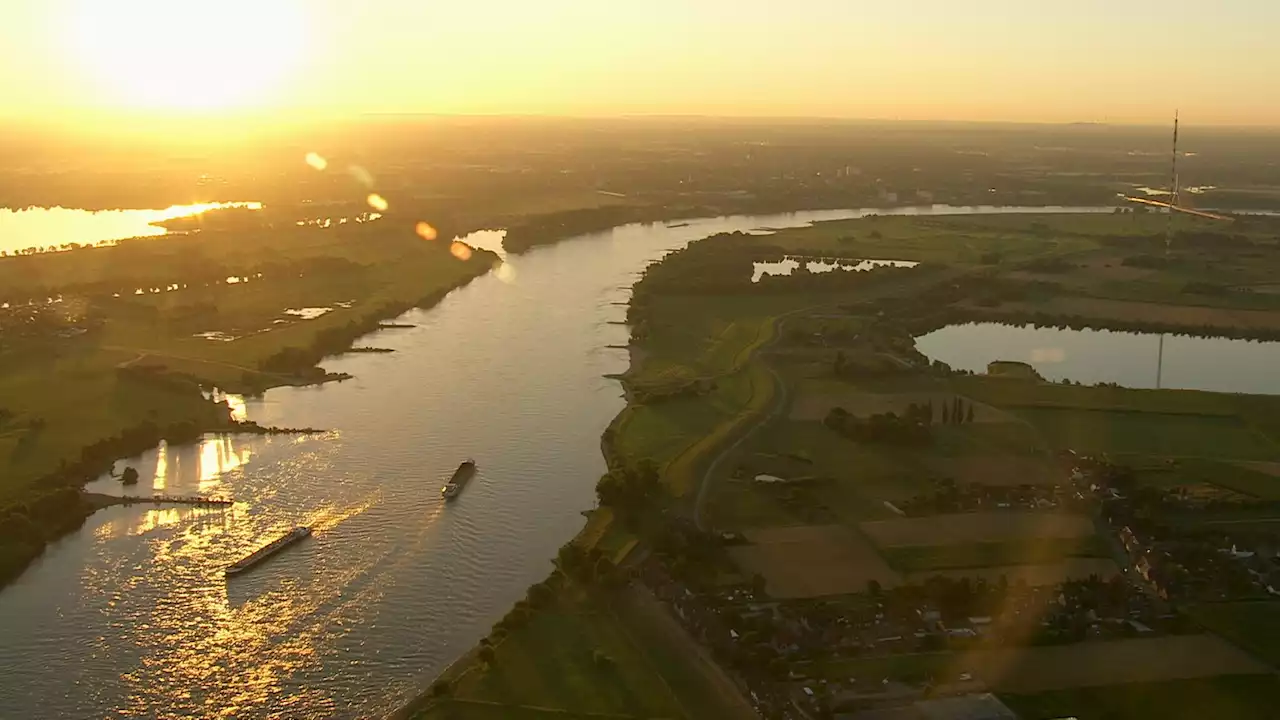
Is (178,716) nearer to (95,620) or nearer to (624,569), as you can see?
(95,620)

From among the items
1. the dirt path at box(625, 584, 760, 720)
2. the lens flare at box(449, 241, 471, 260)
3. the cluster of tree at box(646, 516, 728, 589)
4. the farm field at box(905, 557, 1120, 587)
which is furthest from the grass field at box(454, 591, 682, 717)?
the lens flare at box(449, 241, 471, 260)

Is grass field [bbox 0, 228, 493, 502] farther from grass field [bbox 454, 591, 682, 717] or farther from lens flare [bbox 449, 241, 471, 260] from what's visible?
grass field [bbox 454, 591, 682, 717]

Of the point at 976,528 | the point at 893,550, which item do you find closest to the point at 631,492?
the point at 893,550

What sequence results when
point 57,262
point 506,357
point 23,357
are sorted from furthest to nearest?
point 57,262, point 506,357, point 23,357

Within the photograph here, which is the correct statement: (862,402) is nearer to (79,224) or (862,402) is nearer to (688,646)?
(688,646)

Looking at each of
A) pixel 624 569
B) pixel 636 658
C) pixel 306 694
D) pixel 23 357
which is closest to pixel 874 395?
pixel 624 569

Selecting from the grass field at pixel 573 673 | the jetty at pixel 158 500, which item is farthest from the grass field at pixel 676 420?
the jetty at pixel 158 500
